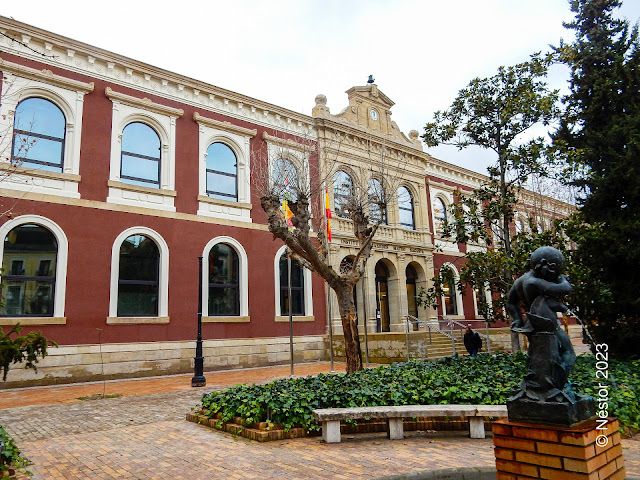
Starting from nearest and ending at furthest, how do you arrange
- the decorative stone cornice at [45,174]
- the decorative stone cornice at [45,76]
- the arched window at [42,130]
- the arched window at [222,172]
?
the decorative stone cornice at [45,174] → the decorative stone cornice at [45,76] → the arched window at [42,130] → the arched window at [222,172]

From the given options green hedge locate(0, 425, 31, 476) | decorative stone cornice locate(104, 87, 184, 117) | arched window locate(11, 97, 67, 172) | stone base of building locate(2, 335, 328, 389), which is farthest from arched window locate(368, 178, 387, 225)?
arched window locate(11, 97, 67, 172)

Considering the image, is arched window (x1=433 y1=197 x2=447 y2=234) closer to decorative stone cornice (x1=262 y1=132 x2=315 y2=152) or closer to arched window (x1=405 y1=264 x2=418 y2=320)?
arched window (x1=405 y1=264 x2=418 y2=320)

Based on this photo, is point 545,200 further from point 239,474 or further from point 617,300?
point 239,474

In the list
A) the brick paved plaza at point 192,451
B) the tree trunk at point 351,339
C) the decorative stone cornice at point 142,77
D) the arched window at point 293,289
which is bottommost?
the brick paved plaza at point 192,451

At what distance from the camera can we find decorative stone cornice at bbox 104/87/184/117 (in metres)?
15.4

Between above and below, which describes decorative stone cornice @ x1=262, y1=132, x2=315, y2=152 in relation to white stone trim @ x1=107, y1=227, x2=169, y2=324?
above

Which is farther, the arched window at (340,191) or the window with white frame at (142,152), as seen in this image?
the arched window at (340,191)

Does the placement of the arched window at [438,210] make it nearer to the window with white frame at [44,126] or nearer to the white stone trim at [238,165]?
the white stone trim at [238,165]

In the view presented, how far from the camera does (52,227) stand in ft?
44.8

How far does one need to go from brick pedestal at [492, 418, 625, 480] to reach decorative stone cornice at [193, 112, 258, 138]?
53.4ft

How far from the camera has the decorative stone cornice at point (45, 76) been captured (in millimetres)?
13641

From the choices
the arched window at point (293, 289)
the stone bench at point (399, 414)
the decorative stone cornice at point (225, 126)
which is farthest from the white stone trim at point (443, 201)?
the stone bench at point (399, 414)

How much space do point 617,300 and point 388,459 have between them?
884 centimetres

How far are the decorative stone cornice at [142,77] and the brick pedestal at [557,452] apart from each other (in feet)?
48.8
